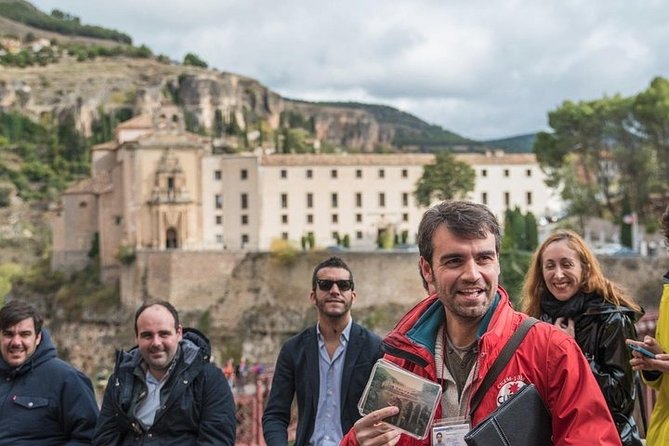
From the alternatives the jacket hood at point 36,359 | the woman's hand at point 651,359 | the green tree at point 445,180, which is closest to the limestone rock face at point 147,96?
the green tree at point 445,180

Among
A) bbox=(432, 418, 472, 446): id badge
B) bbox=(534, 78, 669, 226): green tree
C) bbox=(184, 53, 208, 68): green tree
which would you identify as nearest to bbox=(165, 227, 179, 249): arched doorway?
bbox=(534, 78, 669, 226): green tree

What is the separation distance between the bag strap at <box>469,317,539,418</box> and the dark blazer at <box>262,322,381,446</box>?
212cm

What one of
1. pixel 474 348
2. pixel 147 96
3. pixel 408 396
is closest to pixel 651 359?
pixel 474 348

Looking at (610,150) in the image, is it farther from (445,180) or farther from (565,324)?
(565,324)

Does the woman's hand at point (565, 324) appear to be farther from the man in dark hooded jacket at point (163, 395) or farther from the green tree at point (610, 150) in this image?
the green tree at point (610, 150)

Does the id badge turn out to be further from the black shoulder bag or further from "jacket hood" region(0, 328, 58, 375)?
"jacket hood" region(0, 328, 58, 375)

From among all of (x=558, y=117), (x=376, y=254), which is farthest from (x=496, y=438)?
(x=558, y=117)

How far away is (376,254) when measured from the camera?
40.2 m

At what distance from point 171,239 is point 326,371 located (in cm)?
4036

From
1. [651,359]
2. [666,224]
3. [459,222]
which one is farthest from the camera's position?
[666,224]

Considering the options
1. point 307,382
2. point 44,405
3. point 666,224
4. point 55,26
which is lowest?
point 44,405

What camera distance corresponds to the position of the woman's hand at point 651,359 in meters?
3.97

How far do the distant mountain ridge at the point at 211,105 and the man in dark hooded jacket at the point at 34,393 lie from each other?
2642 inches

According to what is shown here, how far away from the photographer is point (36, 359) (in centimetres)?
548
